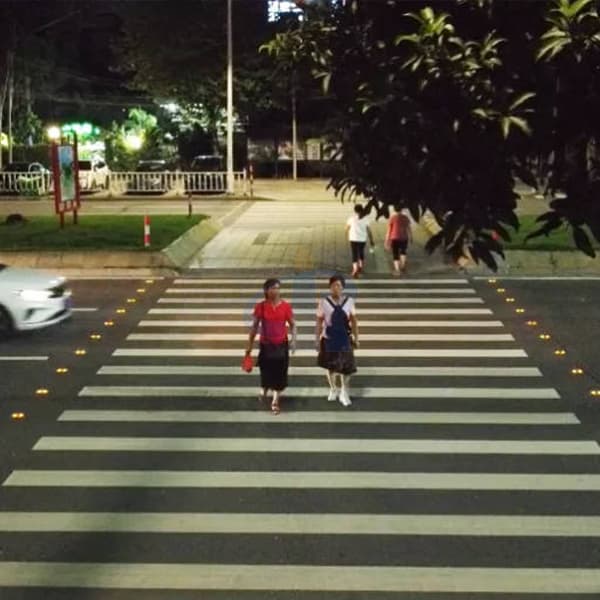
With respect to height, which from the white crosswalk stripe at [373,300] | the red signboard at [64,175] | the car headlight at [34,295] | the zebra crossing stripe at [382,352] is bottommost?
the white crosswalk stripe at [373,300]

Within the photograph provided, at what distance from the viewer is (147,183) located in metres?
43.4

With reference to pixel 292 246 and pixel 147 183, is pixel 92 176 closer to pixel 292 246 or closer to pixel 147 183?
pixel 147 183

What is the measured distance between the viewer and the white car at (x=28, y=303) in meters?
14.1

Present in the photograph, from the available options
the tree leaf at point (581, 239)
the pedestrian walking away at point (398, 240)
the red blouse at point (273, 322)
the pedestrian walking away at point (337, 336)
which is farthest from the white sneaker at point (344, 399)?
the pedestrian walking away at point (398, 240)

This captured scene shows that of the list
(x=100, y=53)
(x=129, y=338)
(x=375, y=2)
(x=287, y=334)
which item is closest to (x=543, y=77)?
(x=375, y=2)

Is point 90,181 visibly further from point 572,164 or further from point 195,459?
point 572,164

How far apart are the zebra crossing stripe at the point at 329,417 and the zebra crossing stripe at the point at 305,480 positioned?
156 cm

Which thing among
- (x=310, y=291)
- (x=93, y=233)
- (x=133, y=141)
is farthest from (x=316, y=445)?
(x=133, y=141)

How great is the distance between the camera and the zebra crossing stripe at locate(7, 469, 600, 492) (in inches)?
327

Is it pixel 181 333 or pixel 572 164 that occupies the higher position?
pixel 572 164

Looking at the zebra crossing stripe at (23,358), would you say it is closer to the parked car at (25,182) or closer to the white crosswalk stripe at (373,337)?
the white crosswalk stripe at (373,337)

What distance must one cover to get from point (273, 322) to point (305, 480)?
2.54m

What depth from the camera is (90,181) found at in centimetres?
4466

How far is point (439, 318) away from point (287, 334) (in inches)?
221
